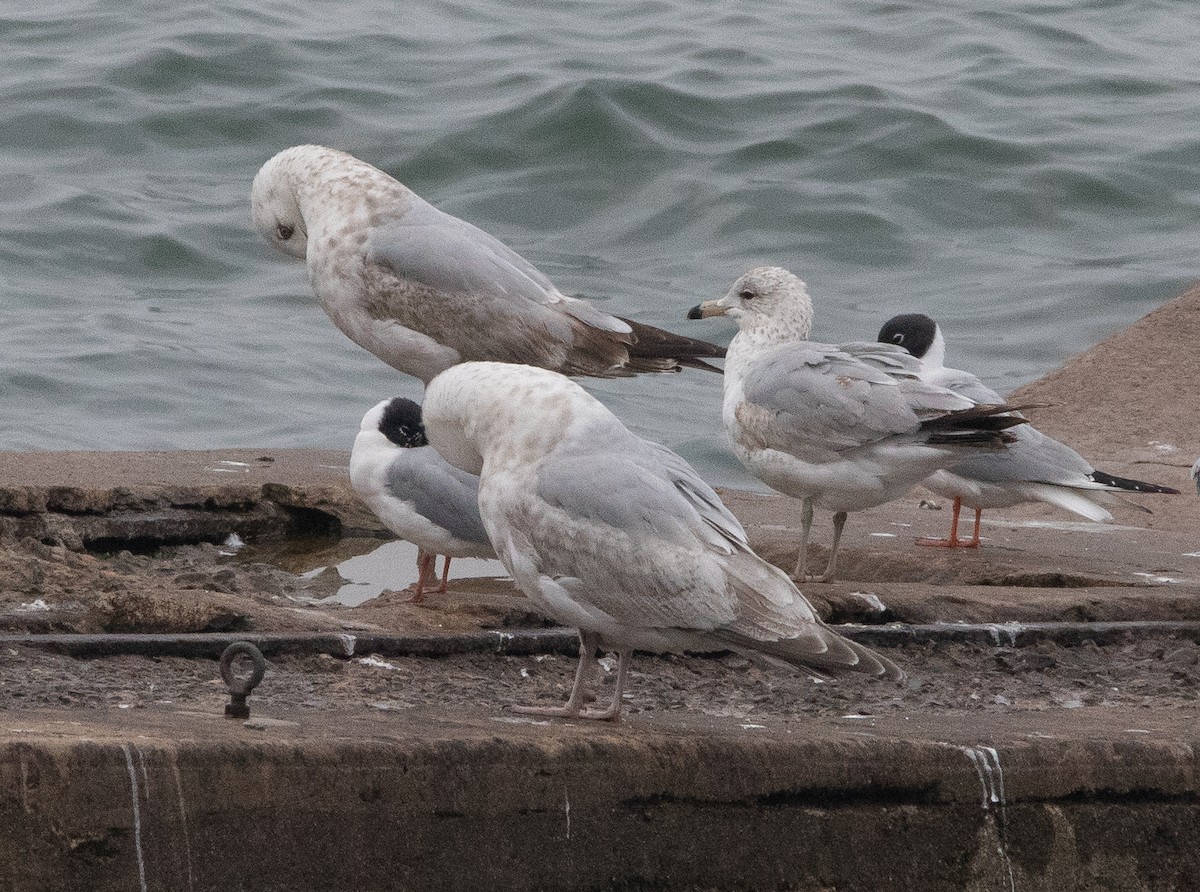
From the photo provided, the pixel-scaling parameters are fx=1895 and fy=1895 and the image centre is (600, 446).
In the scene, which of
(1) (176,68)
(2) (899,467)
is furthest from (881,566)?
(1) (176,68)

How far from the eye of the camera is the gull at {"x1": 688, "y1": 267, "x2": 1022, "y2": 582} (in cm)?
528

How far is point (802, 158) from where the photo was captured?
47.1 ft

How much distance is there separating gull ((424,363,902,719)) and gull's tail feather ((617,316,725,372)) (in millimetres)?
1886

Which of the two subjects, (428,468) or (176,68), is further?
(176,68)

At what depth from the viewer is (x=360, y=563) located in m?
5.96

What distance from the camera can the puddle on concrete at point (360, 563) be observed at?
569 centimetres

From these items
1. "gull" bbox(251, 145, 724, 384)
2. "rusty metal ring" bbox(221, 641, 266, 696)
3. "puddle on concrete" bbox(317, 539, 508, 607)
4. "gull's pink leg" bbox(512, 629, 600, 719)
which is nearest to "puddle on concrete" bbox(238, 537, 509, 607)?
"puddle on concrete" bbox(317, 539, 508, 607)

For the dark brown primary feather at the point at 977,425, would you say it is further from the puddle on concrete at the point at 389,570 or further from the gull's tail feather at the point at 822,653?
the gull's tail feather at the point at 822,653

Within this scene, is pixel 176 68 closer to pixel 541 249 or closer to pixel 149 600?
pixel 541 249

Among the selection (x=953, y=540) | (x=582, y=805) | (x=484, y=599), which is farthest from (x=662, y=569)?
(x=953, y=540)

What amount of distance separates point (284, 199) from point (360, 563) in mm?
1156

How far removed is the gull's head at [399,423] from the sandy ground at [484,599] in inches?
18.3

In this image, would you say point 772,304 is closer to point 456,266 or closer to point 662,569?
point 456,266

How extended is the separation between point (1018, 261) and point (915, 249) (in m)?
0.73
